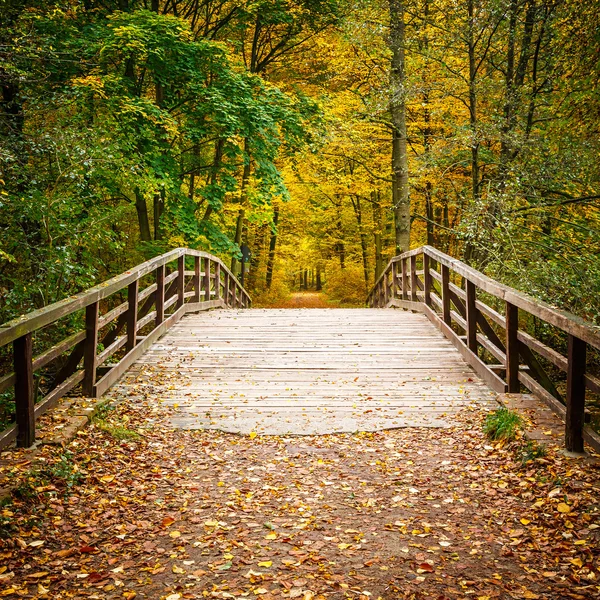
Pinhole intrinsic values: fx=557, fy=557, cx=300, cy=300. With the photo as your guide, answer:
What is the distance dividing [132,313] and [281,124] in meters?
7.33

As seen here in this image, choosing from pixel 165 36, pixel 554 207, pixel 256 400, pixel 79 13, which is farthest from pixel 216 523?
pixel 79 13

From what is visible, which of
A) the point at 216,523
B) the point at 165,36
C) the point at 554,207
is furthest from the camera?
the point at 165,36

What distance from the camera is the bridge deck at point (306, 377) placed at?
5.47 m

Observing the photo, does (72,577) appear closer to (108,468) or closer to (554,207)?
(108,468)

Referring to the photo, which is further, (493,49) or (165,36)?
(493,49)

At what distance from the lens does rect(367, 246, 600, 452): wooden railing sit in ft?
13.1

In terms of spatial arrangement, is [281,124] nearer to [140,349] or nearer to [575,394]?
[140,349]

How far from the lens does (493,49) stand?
11000mm

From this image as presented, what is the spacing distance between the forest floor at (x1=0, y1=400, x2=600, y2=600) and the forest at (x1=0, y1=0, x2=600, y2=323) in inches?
98.1

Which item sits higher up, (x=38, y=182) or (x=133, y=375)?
(x=38, y=182)

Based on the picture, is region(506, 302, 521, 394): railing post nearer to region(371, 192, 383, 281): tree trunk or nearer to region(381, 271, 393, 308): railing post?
region(381, 271, 393, 308): railing post

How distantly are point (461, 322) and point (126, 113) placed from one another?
6940mm

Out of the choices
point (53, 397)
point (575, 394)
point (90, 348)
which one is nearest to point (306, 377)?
point (90, 348)

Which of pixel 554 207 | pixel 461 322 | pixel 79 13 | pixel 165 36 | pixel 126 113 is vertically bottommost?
pixel 461 322
